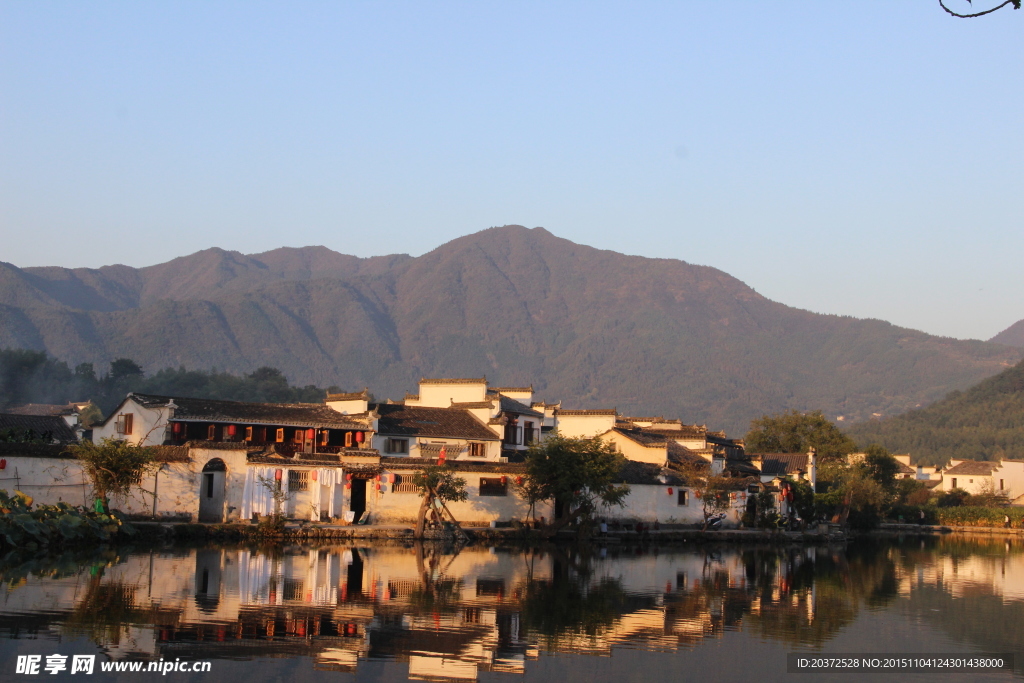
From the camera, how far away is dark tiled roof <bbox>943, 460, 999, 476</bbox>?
102438 millimetres

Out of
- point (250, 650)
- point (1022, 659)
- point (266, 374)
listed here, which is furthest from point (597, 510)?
point (266, 374)

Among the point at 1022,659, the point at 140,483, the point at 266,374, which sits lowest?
the point at 1022,659

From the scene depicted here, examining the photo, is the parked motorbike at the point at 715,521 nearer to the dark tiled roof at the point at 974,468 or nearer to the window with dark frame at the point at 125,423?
the window with dark frame at the point at 125,423

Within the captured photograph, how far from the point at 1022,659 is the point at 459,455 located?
35.0 metres

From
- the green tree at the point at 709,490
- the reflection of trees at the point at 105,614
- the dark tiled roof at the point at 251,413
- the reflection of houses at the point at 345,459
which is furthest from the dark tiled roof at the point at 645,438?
the reflection of trees at the point at 105,614

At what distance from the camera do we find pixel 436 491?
137 feet

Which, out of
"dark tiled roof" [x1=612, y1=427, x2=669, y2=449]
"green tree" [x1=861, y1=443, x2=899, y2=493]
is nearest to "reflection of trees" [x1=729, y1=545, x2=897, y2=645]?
"dark tiled roof" [x1=612, y1=427, x2=669, y2=449]

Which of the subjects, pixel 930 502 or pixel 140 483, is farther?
pixel 930 502

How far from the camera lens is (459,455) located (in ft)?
174

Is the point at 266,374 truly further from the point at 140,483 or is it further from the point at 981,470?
the point at 140,483

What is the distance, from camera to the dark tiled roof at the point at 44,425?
47062mm

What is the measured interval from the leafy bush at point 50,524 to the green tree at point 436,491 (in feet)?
35.5

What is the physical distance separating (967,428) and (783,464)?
3981 inches

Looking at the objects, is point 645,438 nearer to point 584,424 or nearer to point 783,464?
point 584,424
